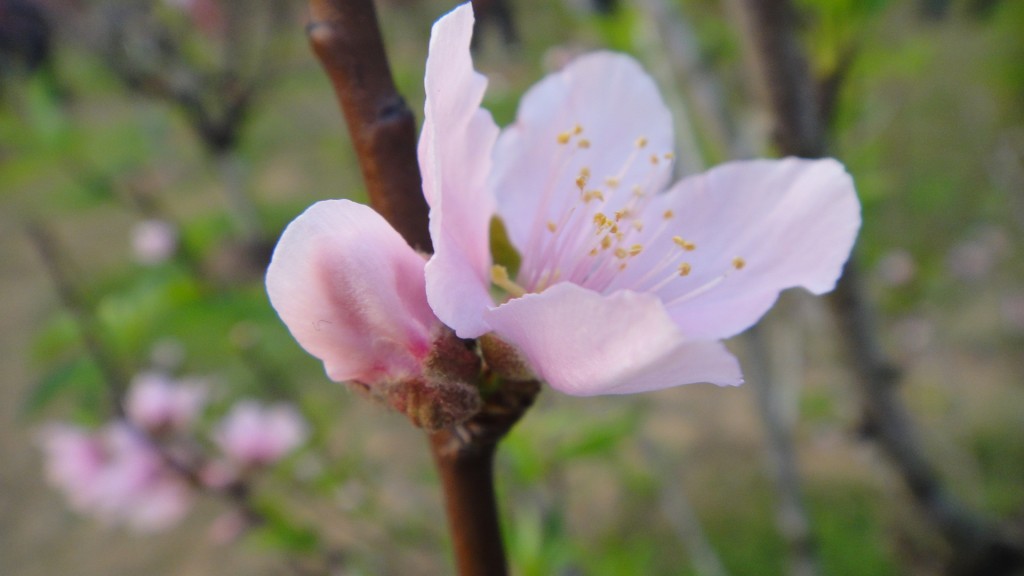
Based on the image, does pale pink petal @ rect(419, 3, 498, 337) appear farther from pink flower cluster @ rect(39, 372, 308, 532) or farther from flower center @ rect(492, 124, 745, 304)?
pink flower cluster @ rect(39, 372, 308, 532)

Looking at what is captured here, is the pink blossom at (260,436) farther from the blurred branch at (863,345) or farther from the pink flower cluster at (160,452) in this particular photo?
the blurred branch at (863,345)

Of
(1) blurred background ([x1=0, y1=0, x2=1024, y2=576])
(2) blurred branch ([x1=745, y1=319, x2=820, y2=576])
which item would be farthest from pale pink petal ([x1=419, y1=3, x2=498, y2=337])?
(2) blurred branch ([x1=745, y1=319, x2=820, y2=576])

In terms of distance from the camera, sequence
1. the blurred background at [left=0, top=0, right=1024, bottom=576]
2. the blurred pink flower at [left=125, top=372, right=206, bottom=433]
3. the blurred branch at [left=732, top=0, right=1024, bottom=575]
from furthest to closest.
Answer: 1. the blurred pink flower at [left=125, top=372, right=206, bottom=433]
2. the blurred background at [left=0, top=0, right=1024, bottom=576]
3. the blurred branch at [left=732, top=0, right=1024, bottom=575]

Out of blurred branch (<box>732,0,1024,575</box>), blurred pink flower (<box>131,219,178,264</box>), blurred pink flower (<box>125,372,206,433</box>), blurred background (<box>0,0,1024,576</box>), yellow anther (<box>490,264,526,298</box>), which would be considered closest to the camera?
yellow anther (<box>490,264,526,298</box>)

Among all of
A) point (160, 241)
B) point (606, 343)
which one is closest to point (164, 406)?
point (160, 241)

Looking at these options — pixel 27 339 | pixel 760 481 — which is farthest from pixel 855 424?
pixel 27 339

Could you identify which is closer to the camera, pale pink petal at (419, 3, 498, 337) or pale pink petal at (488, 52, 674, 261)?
pale pink petal at (419, 3, 498, 337)
